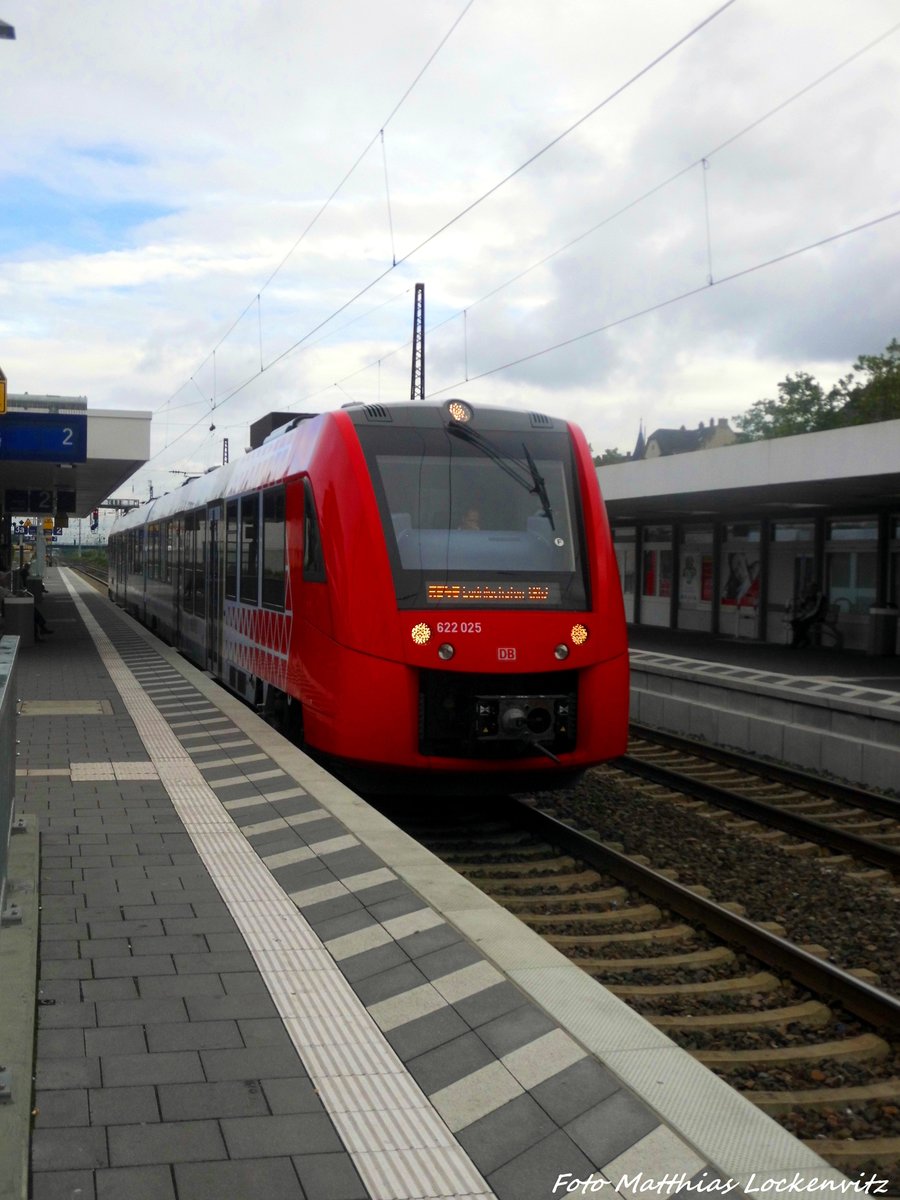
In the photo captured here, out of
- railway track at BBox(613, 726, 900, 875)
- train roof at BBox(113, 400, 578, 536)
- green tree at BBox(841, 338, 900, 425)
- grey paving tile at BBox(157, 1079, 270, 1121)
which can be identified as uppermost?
green tree at BBox(841, 338, 900, 425)

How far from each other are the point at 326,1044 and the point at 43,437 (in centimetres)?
1599

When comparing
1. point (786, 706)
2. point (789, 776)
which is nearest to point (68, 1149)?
point (789, 776)

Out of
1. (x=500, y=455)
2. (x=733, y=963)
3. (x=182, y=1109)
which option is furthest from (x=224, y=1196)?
(x=500, y=455)

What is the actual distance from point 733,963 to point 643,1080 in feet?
8.31

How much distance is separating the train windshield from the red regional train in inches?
0.4

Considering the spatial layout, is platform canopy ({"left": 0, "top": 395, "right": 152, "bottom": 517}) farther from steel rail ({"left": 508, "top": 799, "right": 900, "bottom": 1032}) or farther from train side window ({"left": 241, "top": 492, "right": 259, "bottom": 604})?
steel rail ({"left": 508, "top": 799, "right": 900, "bottom": 1032})

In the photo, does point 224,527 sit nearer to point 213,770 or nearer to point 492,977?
point 213,770

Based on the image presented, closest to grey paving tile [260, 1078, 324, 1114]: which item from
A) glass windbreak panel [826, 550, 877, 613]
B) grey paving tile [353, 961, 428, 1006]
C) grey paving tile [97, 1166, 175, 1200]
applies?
grey paving tile [97, 1166, 175, 1200]

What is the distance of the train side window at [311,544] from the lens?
883cm

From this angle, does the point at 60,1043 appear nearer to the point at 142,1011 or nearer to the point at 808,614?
the point at 142,1011

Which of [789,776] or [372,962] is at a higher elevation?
[372,962]

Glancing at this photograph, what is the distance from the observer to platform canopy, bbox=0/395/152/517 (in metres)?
18.2

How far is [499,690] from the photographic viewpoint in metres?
8.21

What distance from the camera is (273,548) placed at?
34.9 ft
